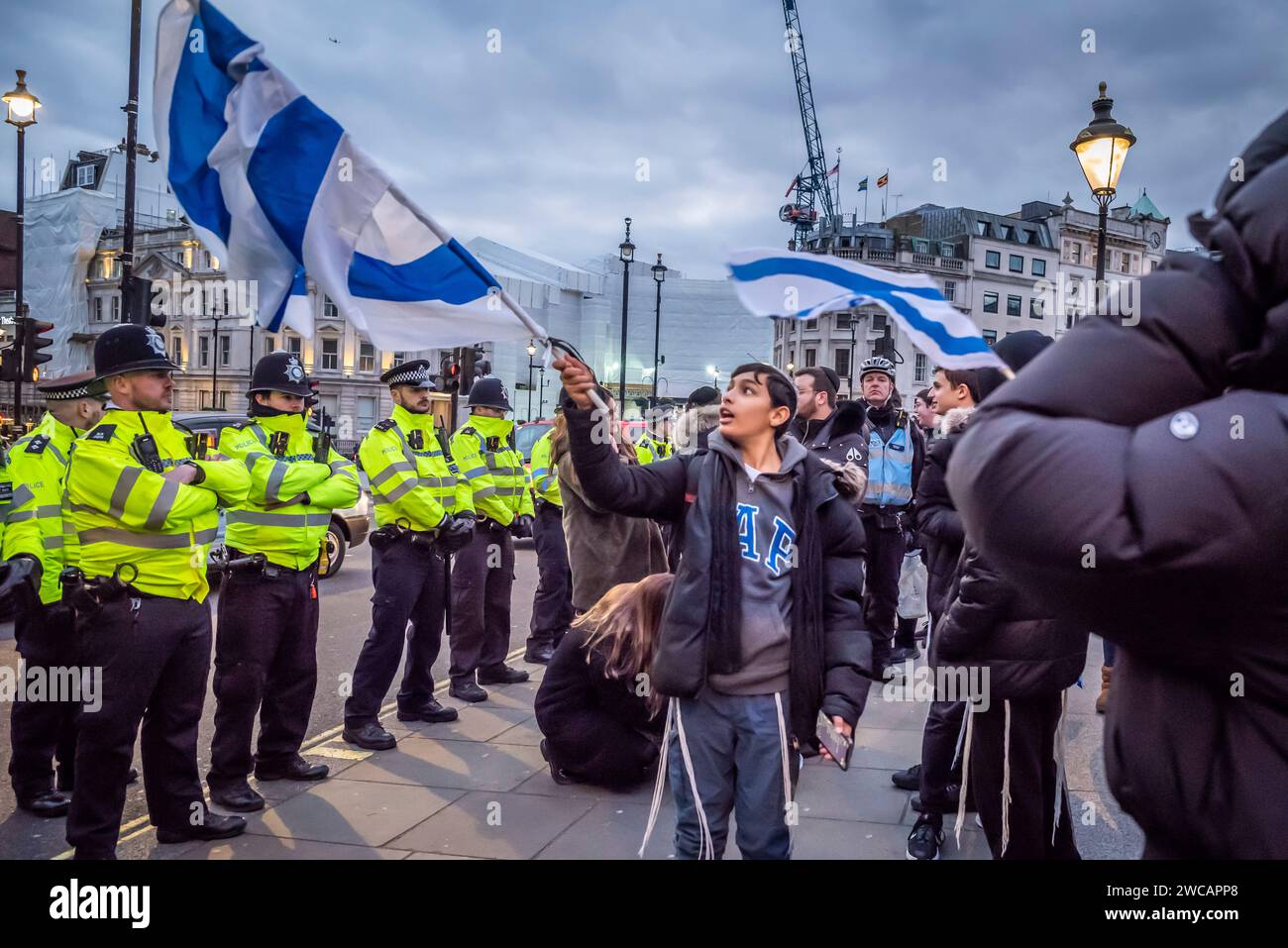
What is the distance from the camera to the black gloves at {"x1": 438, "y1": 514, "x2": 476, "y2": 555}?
6523 millimetres

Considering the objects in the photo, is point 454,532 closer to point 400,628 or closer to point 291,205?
point 400,628

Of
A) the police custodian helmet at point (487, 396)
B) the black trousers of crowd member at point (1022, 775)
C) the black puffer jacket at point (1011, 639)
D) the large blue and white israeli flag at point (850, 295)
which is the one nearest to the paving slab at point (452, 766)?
the black trousers of crowd member at point (1022, 775)

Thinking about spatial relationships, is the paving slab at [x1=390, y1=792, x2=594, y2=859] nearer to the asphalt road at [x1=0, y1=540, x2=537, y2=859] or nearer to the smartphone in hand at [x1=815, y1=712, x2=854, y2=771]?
the asphalt road at [x1=0, y1=540, x2=537, y2=859]

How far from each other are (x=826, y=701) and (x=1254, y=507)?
2331 millimetres

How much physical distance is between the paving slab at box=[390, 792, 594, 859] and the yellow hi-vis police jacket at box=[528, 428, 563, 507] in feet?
12.5

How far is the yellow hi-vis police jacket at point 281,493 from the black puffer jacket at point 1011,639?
3.60 meters

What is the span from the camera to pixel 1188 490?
99 centimetres

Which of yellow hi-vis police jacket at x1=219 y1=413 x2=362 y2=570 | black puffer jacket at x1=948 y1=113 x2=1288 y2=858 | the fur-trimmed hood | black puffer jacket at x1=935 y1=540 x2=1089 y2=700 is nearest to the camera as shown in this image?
black puffer jacket at x1=948 y1=113 x2=1288 y2=858

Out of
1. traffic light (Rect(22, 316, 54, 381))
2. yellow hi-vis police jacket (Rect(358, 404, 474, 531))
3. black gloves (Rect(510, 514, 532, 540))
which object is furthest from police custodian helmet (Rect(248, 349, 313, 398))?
traffic light (Rect(22, 316, 54, 381))

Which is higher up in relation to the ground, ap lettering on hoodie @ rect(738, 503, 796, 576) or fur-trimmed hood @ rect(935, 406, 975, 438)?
fur-trimmed hood @ rect(935, 406, 975, 438)

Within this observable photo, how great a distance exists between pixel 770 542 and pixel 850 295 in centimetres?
118
